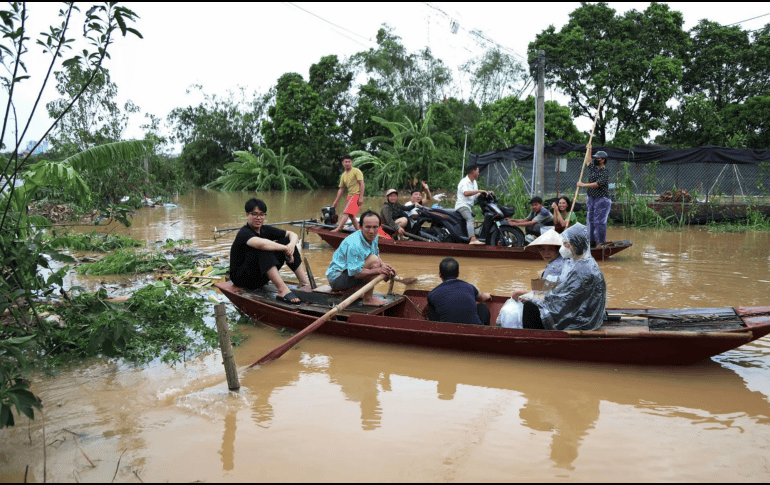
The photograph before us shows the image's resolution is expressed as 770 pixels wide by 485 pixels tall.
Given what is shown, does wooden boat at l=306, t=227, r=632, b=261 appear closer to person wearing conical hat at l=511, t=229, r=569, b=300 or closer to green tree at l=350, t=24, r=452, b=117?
person wearing conical hat at l=511, t=229, r=569, b=300

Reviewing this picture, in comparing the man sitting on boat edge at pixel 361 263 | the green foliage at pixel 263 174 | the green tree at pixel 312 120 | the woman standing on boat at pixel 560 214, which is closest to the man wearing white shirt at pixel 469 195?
the woman standing on boat at pixel 560 214

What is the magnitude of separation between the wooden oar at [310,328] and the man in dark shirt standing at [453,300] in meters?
0.68

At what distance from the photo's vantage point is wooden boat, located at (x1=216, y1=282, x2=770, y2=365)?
4.83 m

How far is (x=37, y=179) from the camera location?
18.1 feet

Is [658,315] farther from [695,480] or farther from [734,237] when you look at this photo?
[734,237]

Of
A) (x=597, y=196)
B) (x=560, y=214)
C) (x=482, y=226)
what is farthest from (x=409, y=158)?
(x=560, y=214)

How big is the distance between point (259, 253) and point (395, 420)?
111 inches

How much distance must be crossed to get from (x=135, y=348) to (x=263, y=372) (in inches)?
56.9

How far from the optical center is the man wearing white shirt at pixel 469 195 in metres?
10.5

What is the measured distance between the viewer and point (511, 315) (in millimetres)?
5543

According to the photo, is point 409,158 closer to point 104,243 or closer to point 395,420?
point 104,243

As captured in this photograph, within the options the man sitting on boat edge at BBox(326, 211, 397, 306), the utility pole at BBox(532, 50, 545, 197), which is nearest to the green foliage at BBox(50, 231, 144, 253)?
the man sitting on boat edge at BBox(326, 211, 397, 306)

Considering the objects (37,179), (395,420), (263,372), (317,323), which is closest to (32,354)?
(37,179)

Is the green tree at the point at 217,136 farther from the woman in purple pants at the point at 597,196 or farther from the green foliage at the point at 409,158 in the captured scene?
the woman in purple pants at the point at 597,196
